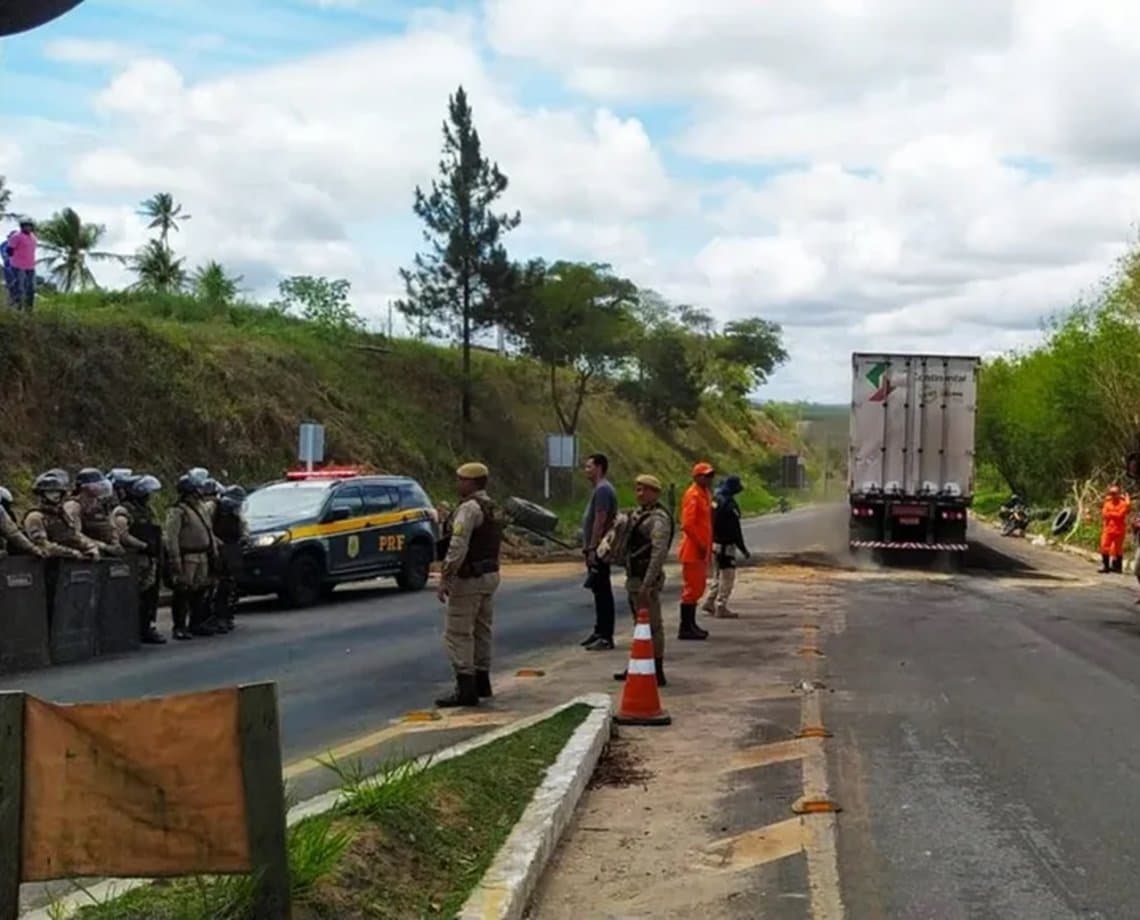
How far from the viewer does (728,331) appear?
92250mm

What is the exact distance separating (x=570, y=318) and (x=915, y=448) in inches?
846

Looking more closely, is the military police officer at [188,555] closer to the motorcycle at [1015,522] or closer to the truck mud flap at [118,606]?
the truck mud flap at [118,606]

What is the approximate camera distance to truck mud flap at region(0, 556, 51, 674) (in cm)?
1362

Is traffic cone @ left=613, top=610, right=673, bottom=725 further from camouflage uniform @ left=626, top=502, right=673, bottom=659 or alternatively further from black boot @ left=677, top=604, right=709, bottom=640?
black boot @ left=677, top=604, right=709, bottom=640

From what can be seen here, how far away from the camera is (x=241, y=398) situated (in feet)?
108

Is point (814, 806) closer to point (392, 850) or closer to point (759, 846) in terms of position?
point (759, 846)

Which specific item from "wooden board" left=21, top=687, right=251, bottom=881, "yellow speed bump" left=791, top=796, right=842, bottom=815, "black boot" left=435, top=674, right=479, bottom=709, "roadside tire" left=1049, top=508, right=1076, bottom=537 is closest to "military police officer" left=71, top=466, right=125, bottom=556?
"black boot" left=435, top=674, right=479, bottom=709

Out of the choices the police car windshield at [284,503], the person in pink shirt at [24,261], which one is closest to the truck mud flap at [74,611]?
the police car windshield at [284,503]

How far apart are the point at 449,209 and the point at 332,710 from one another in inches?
1257

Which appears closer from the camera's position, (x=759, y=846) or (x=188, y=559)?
(x=759, y=846)

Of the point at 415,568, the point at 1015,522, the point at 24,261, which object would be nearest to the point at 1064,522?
the point at 1015,522

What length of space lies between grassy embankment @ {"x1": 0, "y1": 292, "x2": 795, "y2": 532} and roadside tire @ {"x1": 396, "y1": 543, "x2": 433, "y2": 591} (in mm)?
5905

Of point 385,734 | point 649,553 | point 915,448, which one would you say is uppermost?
point 915,448

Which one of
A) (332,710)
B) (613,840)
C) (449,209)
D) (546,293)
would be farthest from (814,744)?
(546,293)
